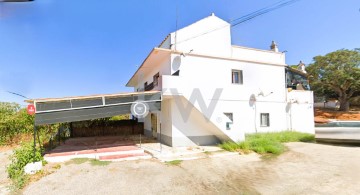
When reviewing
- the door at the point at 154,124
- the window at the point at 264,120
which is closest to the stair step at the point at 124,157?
the door at the point at 154,124

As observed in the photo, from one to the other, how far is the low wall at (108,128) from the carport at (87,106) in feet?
29.6

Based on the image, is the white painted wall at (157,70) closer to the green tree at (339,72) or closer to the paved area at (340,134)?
the paved area at (340,134)

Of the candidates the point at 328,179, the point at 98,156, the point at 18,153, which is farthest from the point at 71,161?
the point at 328,179

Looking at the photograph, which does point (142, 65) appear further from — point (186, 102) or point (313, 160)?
point (313, 160)

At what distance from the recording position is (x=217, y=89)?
12.5 meters

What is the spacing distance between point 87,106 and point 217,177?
7230 millimetres

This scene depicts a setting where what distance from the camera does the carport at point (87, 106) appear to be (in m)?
9.72

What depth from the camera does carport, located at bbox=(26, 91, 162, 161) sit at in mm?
9719

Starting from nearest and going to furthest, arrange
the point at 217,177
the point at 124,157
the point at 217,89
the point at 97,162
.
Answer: the point at 217,177, the point at 97,162, the point at 124,157, the point at 217,89

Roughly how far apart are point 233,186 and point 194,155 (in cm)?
397

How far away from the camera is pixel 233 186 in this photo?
670 centimetres

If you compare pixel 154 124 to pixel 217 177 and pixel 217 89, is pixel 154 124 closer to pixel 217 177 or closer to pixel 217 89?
pixel 217 89

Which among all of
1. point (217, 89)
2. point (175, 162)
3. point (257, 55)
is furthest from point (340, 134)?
point (175, 162)

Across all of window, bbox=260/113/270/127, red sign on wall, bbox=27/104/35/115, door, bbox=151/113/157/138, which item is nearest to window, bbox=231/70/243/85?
window, bbox=260/113/270/127
